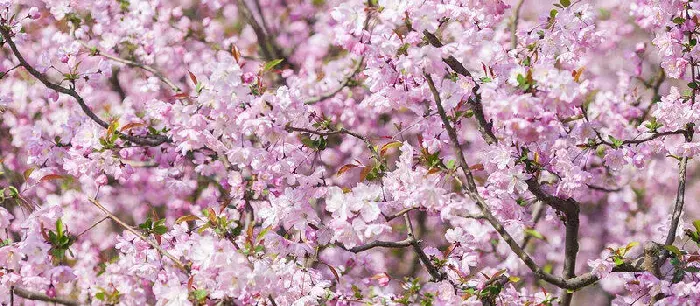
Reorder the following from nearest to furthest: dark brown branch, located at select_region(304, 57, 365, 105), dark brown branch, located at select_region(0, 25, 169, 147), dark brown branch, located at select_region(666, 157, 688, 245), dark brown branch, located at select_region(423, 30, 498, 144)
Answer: dark brown branch, located at select_region(423, 30, 498, 144) → dark brown branch, located at select_region(666, 157, 688, 245) → dark brown branch, located at select_region(0, 25, 169, 147) → dark brown branch, located at select_region(304, 57, 365, 105)

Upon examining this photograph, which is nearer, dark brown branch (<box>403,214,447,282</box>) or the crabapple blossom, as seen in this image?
the crabapple blossom

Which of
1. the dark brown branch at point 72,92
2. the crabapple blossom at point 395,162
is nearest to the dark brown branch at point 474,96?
the crabapple blossom at point 395,162

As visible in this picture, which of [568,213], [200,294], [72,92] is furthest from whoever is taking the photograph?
[72,92]

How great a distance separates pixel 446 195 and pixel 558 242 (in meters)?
4.61

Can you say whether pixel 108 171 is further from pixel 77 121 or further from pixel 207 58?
pixel 207 58

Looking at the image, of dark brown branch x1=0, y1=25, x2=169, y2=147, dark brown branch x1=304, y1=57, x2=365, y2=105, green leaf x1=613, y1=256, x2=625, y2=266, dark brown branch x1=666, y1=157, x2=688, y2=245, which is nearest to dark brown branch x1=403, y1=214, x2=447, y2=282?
green leaf x1=613, y1=256, x2=625, y2=266

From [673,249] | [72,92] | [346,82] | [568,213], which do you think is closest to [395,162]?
[568,213]

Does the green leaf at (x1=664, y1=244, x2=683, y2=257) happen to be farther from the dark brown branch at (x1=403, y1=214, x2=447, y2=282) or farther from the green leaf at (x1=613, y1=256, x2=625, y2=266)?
the dark brown branch at (x1=403, y1=214, x2=447, y2=282)

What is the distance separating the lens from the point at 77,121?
451 centimetres

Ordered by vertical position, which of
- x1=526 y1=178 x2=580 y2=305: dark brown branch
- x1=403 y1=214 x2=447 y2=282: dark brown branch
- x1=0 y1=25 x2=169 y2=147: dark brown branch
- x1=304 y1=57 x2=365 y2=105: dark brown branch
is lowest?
x1=403 y1=214 x2=447 y2=282: dark brown branch

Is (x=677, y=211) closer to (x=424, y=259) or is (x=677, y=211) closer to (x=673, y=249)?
(x=673, y=249)

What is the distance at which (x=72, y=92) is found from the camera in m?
4.14

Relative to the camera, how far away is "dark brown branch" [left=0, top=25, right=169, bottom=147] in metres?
3.92

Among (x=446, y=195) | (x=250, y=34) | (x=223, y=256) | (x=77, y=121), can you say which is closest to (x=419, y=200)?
(x=446, y=195)
